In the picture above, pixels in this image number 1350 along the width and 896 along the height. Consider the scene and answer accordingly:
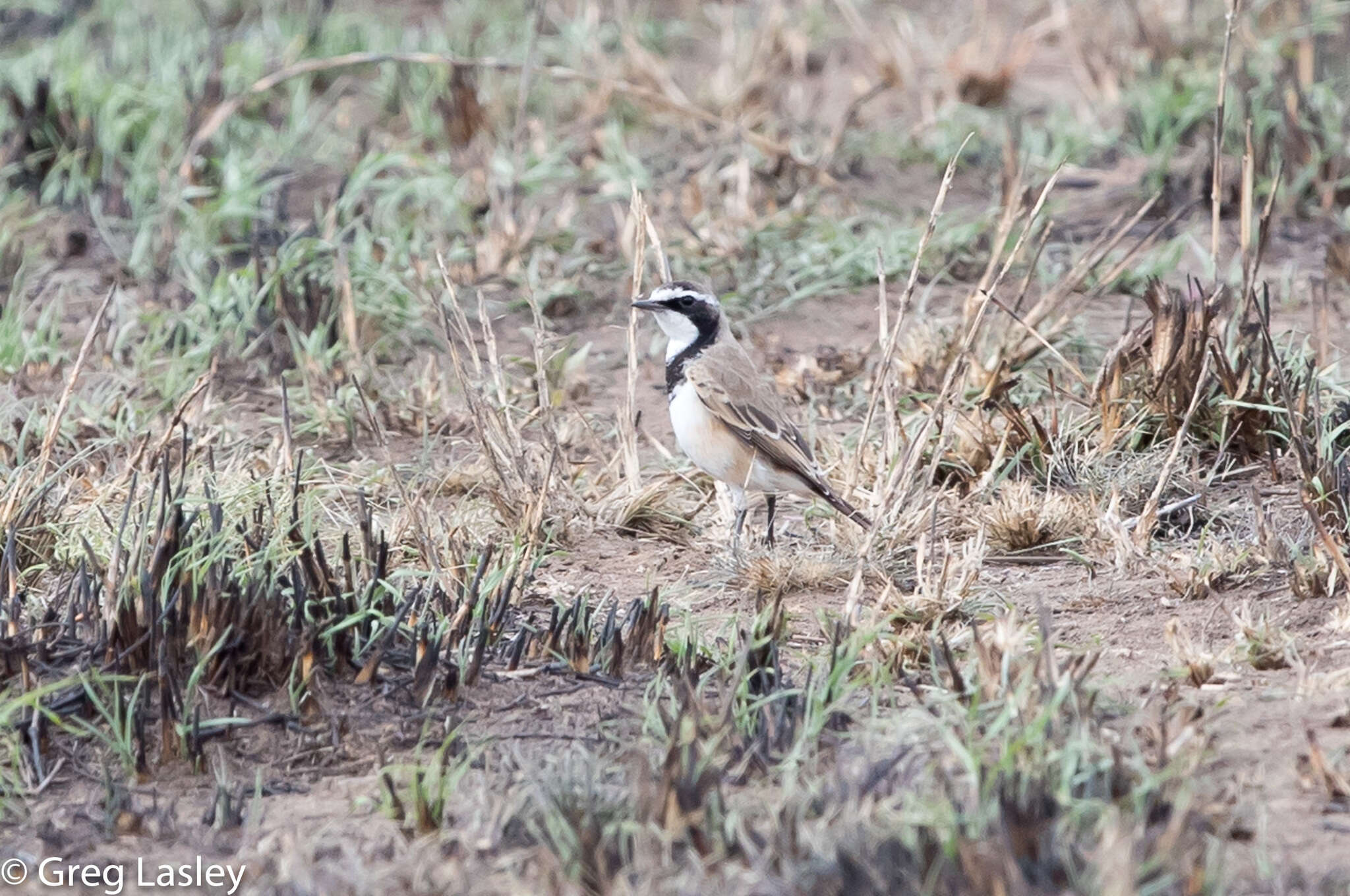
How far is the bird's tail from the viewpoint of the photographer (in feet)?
17.6

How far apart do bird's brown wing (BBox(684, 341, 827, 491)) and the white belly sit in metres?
0.03

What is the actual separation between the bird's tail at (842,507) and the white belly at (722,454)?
0.12 metres

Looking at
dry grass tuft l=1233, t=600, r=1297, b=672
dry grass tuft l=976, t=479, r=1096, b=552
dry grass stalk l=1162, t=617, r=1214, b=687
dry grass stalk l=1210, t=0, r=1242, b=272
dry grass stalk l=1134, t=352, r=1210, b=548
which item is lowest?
dry grass stalk l=1162, t=617, r=1214, b=687

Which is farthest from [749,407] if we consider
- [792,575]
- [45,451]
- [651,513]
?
[45,451]

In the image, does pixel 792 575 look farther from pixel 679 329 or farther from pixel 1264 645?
pixel 1264 645

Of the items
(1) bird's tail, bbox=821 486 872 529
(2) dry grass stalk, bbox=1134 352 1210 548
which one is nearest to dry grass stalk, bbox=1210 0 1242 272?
(2) dry grass stalk, bbox=1134 352 1210 548

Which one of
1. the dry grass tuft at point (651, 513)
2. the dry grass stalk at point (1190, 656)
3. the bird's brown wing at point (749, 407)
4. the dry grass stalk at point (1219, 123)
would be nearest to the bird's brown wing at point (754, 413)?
the bird's brown wing at point (749, 407)

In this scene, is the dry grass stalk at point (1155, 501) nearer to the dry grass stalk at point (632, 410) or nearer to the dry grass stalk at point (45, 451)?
the dry grass stalk at point (632, 410)

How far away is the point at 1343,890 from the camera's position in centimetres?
323

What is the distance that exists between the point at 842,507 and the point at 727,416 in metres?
0.50

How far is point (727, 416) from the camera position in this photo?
5555 mm

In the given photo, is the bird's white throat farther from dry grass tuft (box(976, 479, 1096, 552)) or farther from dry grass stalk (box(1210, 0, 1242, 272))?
dry grass stalk (box(1210, 0, 1242, 272))

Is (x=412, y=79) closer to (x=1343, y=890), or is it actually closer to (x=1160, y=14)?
(x=1160, y=14)

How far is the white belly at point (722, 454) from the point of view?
5.54 metres
